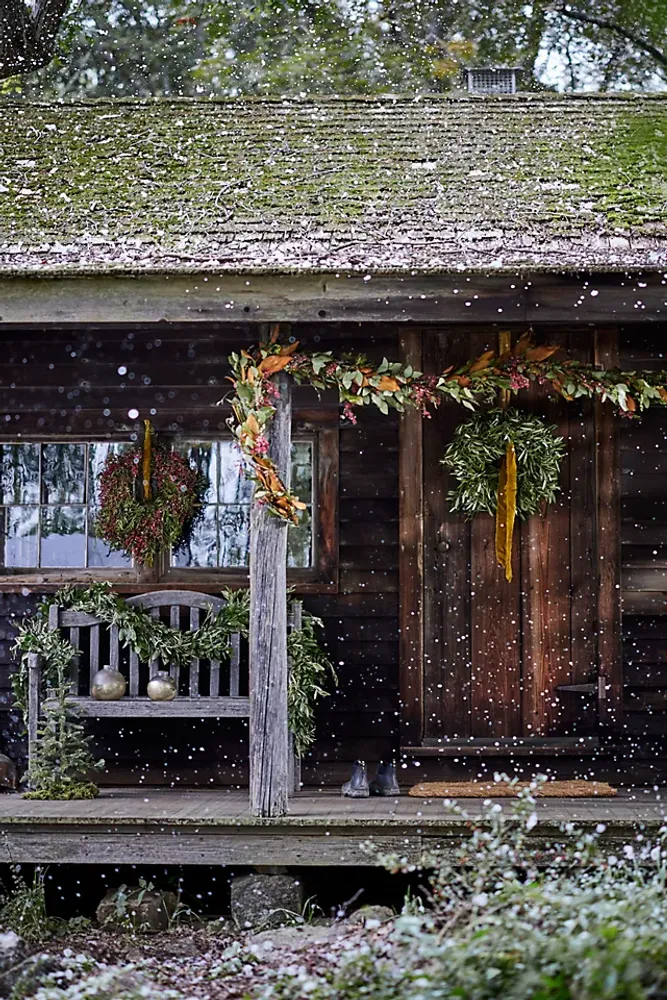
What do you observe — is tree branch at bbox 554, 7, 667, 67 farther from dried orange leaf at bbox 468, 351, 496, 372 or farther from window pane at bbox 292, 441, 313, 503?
dried orange leaf at bbox 468, 351, 496, 372

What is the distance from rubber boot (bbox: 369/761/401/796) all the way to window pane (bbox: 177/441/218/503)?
2075mm

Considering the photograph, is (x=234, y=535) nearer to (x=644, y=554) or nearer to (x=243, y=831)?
(x=243, y=831)

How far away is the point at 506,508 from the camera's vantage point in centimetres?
727

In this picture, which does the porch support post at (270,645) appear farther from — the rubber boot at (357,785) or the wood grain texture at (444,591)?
the wood grain texture at (444,591)

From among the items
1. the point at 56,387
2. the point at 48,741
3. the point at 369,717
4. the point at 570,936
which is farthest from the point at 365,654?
the point at 570,936

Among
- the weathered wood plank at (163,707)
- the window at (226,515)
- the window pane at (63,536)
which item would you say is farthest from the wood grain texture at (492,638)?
the window pane at (63,536)

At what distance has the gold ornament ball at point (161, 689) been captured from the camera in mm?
6906

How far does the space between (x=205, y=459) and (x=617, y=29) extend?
46.5ft

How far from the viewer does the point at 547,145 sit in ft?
24.3

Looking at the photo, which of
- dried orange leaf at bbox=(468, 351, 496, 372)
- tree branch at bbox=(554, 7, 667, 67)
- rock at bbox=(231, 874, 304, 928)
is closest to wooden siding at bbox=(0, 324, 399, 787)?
dried orange leaf at bbox=(468, 351, 496, 372)

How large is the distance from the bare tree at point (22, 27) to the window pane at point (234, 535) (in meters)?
8.11

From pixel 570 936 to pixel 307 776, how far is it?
411 cm

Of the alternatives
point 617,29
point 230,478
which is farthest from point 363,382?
point 617,29

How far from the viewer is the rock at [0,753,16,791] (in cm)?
721
